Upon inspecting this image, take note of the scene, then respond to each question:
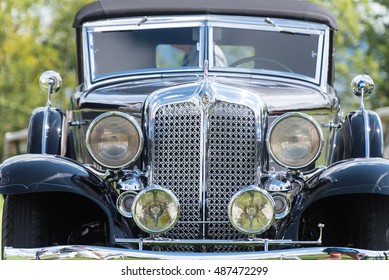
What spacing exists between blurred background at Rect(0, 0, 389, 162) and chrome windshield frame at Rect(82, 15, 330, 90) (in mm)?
24852

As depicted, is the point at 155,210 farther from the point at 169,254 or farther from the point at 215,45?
the point at 215,45

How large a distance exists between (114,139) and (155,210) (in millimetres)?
641

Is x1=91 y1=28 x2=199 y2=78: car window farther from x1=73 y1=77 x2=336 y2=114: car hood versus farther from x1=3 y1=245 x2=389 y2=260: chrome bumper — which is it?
x1=3 y1=245 x2=389 y2=260: chrome bumper

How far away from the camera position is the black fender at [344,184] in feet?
16.6

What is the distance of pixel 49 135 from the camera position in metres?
6.47

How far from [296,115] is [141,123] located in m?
0.96

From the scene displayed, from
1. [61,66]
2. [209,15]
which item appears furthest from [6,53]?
[209,15]

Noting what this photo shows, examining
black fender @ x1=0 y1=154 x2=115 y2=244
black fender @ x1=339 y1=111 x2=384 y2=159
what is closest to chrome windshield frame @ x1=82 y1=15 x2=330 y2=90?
black fender @ x1=339 y1=111 x2=384 y2=159

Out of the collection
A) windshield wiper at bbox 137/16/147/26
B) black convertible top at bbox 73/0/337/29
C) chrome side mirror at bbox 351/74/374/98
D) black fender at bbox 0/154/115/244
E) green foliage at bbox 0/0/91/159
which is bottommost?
black fender at bbox 0/154/115/244

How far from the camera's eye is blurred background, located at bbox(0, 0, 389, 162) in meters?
34.7

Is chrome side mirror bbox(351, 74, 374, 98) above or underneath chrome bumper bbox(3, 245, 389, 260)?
above

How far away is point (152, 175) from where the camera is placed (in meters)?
5.39
